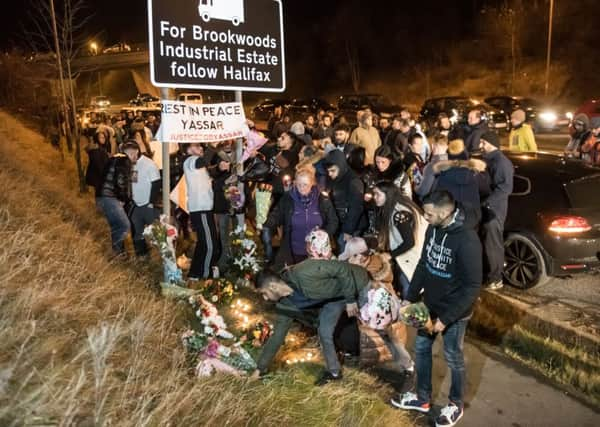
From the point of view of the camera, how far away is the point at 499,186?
21.3ft

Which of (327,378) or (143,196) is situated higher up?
(143,196)

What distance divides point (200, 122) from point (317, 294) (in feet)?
7.90

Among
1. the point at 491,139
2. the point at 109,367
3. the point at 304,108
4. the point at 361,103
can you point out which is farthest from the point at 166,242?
the point at 304,108

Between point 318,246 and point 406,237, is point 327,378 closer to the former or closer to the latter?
point 318,246

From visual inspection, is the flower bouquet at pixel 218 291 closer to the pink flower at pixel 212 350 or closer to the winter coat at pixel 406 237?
the pink flower at pixel 212 350

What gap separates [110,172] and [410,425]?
177 inches

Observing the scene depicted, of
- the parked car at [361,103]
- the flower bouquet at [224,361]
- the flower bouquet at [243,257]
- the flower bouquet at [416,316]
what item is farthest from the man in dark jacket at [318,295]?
the parked car at [361,103]

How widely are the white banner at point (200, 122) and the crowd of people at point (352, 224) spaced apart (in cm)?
48

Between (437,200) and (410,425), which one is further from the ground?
(437,200)

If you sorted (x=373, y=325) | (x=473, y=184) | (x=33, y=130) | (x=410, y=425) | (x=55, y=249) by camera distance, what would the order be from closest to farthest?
(x=410, y=425), (x=373, y=325), (x=55, y=249), (x=473, y=184), (x=33, y=130)

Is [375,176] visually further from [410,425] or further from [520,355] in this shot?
[410,425]

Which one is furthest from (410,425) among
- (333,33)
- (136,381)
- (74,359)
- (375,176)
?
(333,33)

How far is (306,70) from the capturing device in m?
54.7

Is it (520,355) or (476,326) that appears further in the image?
(476,326)
